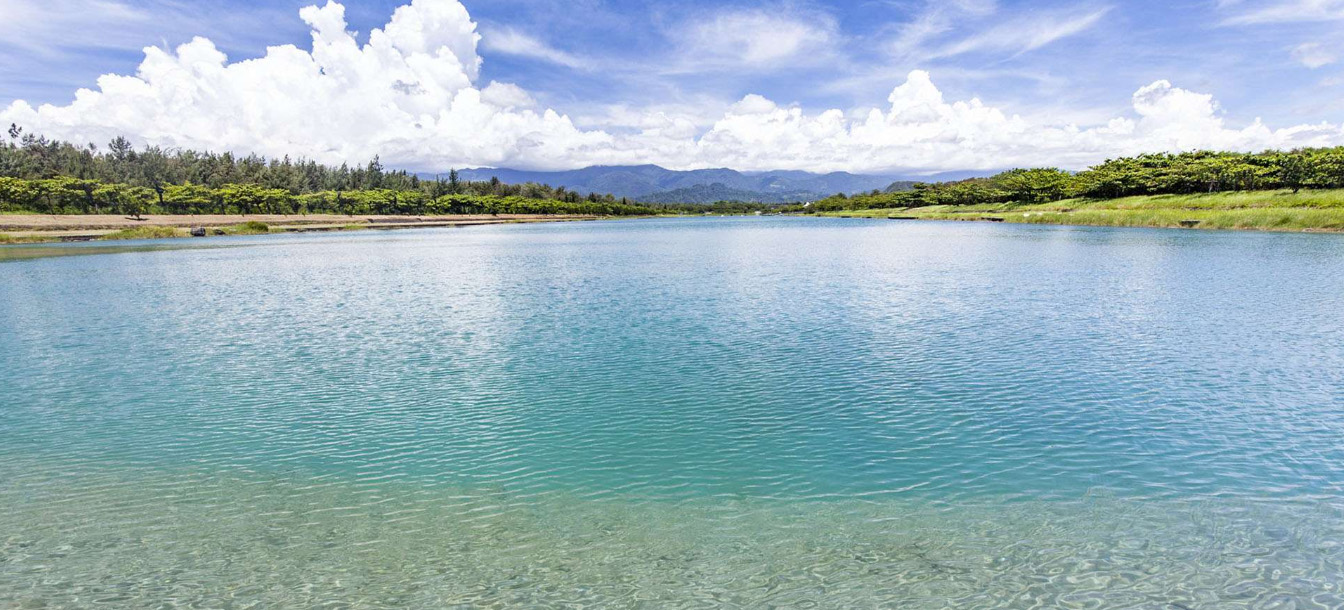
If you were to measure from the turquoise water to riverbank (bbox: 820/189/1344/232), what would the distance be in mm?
61213

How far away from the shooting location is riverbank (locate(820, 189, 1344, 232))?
7131cm

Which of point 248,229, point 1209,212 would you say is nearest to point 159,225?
point 248,229

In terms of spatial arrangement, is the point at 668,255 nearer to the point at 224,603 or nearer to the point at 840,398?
the point at 840,398

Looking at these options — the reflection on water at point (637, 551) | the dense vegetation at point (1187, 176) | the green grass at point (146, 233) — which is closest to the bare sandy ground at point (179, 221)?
the green grass at point (146, 233)

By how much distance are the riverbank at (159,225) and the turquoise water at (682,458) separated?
9351 cm

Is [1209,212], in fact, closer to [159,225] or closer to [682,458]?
[682,458]

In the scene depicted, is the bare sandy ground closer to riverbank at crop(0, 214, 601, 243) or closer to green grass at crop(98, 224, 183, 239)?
riverbank at crop(0, 214, 601, 243)

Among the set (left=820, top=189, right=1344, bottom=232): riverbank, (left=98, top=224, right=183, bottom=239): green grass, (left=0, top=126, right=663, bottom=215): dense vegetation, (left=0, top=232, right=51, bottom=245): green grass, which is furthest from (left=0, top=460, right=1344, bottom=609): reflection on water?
(left=0, top=126, right=663, bottom=215): dense vegetation

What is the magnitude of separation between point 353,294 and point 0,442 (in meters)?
21.2

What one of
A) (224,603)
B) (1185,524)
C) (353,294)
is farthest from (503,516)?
(353,294)

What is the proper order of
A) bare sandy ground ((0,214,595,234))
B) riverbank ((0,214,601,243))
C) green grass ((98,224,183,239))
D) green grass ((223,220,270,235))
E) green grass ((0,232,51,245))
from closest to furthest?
1. green grass ((0,232,51,245))
2. riverbank ((0,214,601,243))
3. green grass ((98,224,183,239))
4. bare sandy ground ((0,214,595,234))
5. green grass ((223,220,270,235))

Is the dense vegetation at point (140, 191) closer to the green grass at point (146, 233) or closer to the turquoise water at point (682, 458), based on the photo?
the green grass at point (146, 233)

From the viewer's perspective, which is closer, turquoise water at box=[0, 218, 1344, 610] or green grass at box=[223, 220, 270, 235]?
turquoise water at box=[0, 218, 1344, 610]

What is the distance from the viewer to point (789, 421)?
44.3ft
